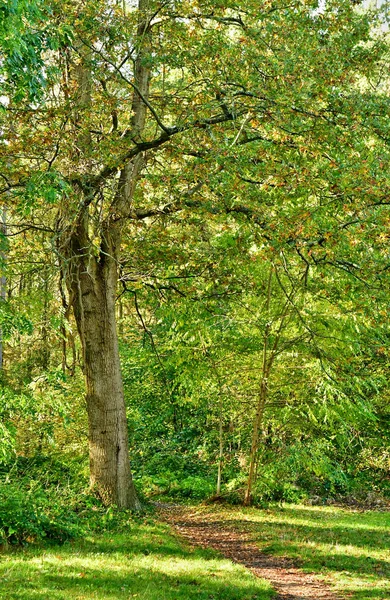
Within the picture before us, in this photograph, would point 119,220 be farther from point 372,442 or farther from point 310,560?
point 372,442

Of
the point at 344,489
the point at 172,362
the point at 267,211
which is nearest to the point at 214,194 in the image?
the point at 267,211

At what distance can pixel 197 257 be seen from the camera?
12836 mm

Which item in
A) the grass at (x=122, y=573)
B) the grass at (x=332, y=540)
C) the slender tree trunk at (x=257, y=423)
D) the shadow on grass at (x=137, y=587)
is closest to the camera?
the shadow on grass at (x=137, y=587)

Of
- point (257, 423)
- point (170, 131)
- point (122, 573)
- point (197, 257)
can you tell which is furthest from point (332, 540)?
point (170, 131)

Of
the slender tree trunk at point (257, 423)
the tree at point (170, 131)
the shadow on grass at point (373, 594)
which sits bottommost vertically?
the shadow on grass at point (373, 594)

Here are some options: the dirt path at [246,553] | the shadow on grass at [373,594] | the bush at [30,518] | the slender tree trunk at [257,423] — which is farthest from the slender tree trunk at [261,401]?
the shadow on grass at [373,594]

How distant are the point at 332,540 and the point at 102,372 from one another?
213 inches

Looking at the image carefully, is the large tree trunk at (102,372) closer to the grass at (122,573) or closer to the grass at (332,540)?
the grass at (122,573)

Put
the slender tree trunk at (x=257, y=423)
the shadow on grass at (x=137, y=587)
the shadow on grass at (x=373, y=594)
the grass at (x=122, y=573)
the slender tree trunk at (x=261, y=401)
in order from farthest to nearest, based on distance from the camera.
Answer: the slender tree trunk at (x=257, y=423), the slender tree trunk at (x=261, y=401), the shadow on grass at (x=373, y=594), the grass at (x=122, y=573), the shadow on grass at (x=137, y=587)

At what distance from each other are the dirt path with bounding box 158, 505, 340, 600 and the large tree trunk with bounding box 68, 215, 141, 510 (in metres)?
1.48

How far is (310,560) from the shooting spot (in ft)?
33.4

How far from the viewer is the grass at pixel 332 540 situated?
9125 millimetres

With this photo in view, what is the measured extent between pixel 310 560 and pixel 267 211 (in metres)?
5.71

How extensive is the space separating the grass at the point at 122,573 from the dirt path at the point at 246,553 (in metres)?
0.49
